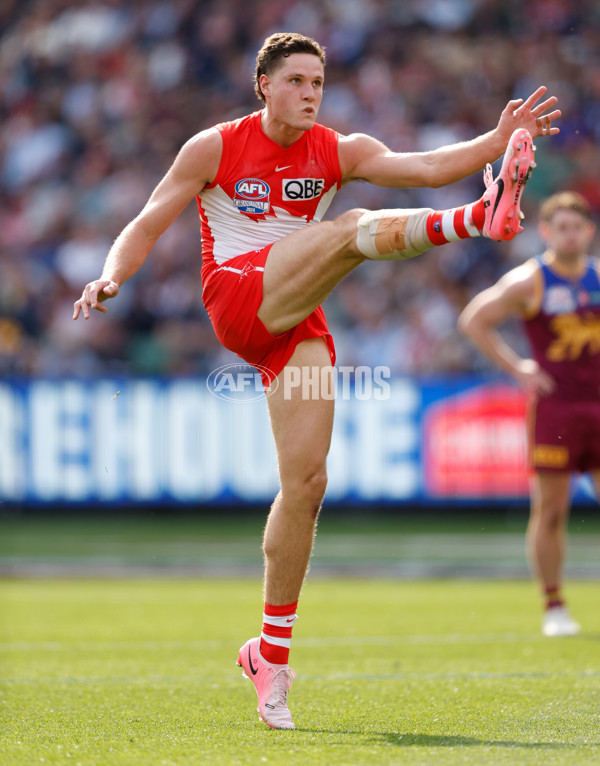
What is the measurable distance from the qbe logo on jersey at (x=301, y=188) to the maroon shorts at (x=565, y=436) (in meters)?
3.12

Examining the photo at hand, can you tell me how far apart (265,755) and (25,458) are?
30.9ft

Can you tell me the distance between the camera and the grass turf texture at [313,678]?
3.61m

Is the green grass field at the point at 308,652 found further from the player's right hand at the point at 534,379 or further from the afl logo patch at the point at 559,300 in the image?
the afl logo patch at the point at 559,300

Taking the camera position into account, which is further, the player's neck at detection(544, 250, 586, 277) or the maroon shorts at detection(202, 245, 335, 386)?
the player's neck at detection(544, 250, 586, 277)

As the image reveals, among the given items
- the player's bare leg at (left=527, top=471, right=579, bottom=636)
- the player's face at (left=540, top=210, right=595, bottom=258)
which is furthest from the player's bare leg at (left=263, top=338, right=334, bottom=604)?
the player's face at (left=540, top=210, right=595, bottom=258)

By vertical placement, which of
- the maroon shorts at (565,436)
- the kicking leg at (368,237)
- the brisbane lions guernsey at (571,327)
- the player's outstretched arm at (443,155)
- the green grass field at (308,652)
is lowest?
the green grass field at (308,652)

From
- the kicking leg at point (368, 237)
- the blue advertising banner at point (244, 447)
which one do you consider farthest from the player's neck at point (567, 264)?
the blue advertising banner at point (244, 447)

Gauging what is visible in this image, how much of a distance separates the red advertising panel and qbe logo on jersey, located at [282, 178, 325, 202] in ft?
26.9

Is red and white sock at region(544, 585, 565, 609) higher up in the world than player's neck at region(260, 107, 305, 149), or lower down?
lower down

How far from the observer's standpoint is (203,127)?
51.7 ft

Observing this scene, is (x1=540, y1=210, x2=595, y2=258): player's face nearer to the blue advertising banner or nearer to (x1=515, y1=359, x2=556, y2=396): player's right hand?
(x1=515, y1=359, x2=556, y2=396): player's right hand

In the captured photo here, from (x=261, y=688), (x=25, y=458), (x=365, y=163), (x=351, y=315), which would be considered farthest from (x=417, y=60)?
(x=261, y=688)

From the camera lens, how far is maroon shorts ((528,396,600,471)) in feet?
22.8

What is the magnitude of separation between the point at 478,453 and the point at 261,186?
8413mm
